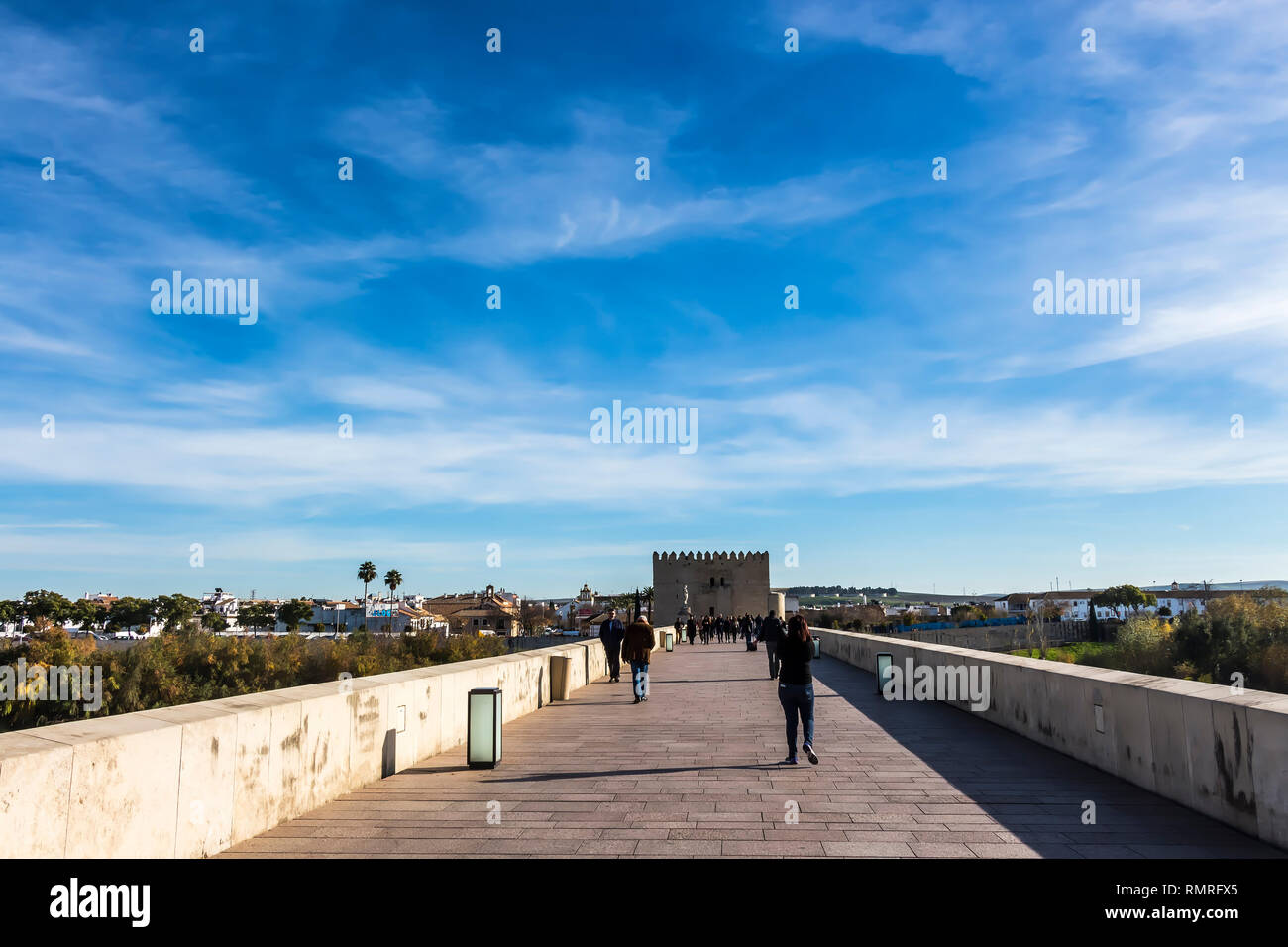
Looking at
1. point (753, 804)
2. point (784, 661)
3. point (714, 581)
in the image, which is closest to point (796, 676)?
point (784, 661)

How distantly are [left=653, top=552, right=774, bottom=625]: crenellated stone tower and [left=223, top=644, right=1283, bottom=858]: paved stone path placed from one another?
79.2m

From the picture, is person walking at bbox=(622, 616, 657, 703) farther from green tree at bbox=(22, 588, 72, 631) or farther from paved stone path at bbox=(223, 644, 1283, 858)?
green tree at bbox=(22, 588, 72, 631)

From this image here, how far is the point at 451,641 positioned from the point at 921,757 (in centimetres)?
2529

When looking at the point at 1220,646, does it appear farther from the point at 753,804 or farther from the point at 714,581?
the point at 714,581

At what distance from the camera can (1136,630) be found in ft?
113

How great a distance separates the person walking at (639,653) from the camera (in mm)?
14648

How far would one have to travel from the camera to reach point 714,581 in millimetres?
90562

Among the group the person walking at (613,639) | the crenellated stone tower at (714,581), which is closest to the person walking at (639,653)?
the person walking at (613,639)

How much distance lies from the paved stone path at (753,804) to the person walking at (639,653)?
3.40 m

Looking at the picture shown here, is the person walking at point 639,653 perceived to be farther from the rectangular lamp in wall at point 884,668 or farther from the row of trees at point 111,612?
the row of trees at point 111,612

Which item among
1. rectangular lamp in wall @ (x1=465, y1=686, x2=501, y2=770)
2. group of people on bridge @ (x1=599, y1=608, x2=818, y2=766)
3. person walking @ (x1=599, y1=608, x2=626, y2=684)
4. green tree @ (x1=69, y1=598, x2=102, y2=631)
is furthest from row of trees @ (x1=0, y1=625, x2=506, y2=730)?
green tree @ (x1=69, y1=598, x2=102, y2=631)

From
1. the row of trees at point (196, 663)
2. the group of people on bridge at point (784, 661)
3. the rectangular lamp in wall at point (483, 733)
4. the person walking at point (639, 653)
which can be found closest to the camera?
the rectangular lamp in wall at point (483, 733)

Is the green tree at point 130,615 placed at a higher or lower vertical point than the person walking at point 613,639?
lower

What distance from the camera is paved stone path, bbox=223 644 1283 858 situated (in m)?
5.49
